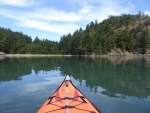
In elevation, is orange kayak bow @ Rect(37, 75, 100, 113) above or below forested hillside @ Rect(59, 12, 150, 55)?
below

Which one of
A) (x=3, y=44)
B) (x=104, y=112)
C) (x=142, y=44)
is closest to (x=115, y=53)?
(x=142, y=44)

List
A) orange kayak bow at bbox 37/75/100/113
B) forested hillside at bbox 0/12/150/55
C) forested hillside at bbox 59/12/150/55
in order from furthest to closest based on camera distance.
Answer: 1. forested hillside at bbox 0/12/150/55
2. forested hillside at bbox 59/12/150/55
3. orange kayak bow at bbox 37/75/100/113

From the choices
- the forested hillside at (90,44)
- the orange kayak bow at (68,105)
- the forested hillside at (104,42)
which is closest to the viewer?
the orange kayak bow at (68,105)

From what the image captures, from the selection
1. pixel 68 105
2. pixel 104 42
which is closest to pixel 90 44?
pixel 104 42

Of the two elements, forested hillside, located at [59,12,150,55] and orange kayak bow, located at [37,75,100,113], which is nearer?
orange kayak bow, located at [37,75,100,113]

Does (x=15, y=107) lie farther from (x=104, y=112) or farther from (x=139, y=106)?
(x=139, y=106)

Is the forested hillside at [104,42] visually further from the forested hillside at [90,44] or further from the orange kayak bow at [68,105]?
the orange kayak bow at [68,105]

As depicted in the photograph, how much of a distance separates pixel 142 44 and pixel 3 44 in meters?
86.1

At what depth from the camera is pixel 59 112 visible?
31.1ft

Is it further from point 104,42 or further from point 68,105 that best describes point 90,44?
point 68,105

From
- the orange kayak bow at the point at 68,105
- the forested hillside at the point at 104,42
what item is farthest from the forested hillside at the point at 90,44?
the orange kayak bow at the point at 68,105

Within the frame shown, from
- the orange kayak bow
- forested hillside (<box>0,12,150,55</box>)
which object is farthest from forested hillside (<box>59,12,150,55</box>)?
the orange kayak bow

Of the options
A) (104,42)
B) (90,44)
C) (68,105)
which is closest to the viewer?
(68,105)

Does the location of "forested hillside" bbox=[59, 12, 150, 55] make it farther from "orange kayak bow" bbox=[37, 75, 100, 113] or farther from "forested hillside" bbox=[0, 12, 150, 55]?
"orange kayak bow" bbox=[37, 75, 100, 113]
